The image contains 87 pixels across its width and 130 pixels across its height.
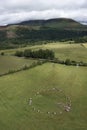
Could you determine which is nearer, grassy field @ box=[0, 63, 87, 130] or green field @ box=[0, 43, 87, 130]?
grassy field @ box=[0, 63, 87, 130]

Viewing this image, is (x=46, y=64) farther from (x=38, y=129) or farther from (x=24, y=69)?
(x=38, y=129)

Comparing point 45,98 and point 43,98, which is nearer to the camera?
point 43,98

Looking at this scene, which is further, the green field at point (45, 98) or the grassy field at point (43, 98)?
the green field at point (45, 98)

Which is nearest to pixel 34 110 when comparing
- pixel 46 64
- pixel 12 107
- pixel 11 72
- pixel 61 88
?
pixel 12 107

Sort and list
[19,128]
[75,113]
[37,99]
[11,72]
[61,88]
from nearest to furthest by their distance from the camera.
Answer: [19,128] → [75,113] → [37,99] → [61,88] → [11,72]
